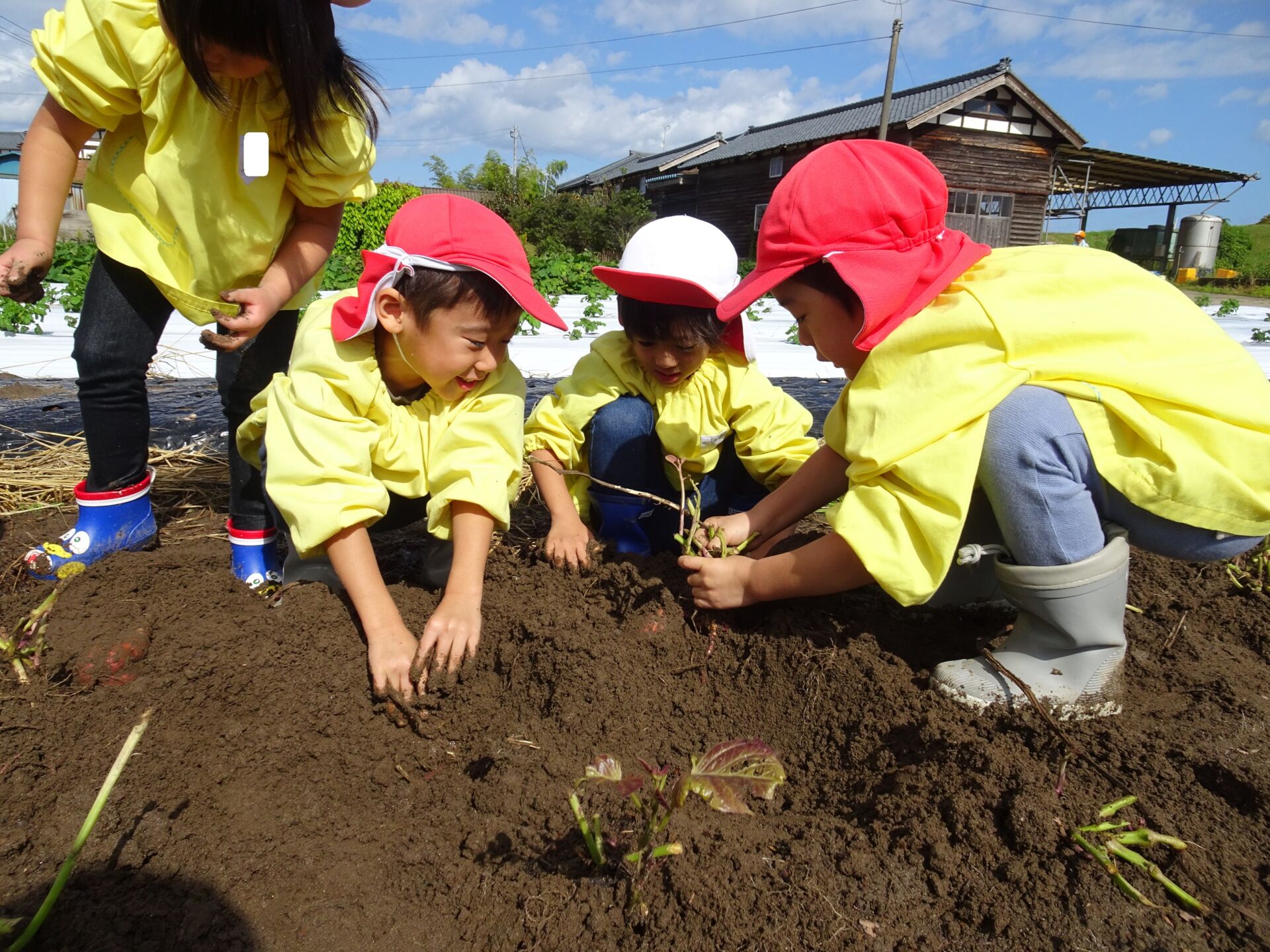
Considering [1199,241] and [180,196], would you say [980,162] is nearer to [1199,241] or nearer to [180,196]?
[1199,241]

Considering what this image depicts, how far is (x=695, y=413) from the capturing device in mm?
2295

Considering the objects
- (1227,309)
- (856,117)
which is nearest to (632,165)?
(856,117)

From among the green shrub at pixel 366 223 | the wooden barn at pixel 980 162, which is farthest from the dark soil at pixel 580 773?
the wooden barn at pixel 980 162

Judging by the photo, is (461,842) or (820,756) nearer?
(461,842)

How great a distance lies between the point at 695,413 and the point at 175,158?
→ 56.5 inches

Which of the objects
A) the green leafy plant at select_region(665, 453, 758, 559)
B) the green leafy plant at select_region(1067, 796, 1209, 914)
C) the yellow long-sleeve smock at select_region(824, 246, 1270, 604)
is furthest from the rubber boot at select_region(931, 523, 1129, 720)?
the green leafy plant at select_region(665, 453, 758, 559)

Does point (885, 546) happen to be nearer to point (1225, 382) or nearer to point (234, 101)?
point (1225, 382)

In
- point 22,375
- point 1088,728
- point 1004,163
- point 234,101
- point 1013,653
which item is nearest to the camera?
point 1088,728

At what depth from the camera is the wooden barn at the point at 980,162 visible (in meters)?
20.4

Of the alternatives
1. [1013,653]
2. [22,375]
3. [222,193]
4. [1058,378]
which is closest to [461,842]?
[1013,653]

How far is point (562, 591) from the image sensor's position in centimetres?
184

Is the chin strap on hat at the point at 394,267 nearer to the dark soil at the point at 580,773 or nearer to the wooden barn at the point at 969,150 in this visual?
the dark soil at the point at 580,773

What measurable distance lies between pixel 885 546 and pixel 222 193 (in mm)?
1726

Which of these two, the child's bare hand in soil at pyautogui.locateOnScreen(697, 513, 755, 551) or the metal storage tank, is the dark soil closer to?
the child's bare hand in soil at pyautogui.locateOnScreen(697, 513, 755, 551)
